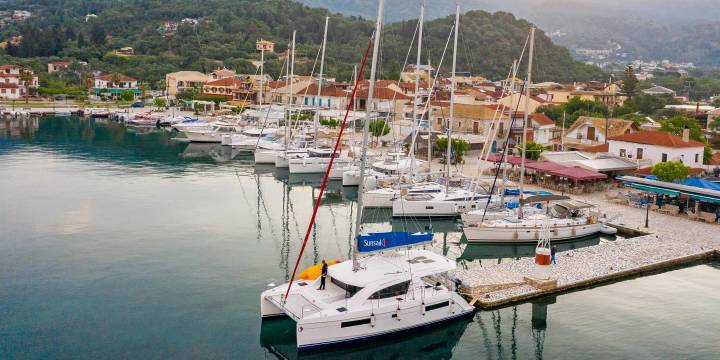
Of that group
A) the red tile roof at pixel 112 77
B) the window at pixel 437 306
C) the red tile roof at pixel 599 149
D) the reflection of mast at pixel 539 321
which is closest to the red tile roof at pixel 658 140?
the red tile roof at pixel 599 149

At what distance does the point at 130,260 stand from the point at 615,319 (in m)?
20.9

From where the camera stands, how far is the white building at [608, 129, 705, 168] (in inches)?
1962

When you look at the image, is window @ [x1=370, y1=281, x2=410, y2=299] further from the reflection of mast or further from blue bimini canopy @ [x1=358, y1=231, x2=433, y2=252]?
the reflection of mast

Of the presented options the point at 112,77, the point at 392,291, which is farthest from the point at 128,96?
the point at 392,291

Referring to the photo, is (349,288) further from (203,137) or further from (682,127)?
(203,137)

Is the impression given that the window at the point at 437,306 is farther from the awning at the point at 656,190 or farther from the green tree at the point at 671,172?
the green tree at the point at 671,172

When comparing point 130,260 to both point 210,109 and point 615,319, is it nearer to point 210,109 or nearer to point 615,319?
point 615,319

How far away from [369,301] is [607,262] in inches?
534

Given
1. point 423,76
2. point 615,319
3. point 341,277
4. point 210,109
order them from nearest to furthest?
1. point 341,277
2. point 615,319
3. point 210,109
4. point 423,76

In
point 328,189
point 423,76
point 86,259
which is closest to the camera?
point 86,259

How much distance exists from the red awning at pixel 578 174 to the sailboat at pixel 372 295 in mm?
21927

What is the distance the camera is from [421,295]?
2333cm

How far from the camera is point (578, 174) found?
44438mm

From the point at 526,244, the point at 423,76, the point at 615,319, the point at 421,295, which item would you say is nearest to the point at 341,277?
the point at 421,295
